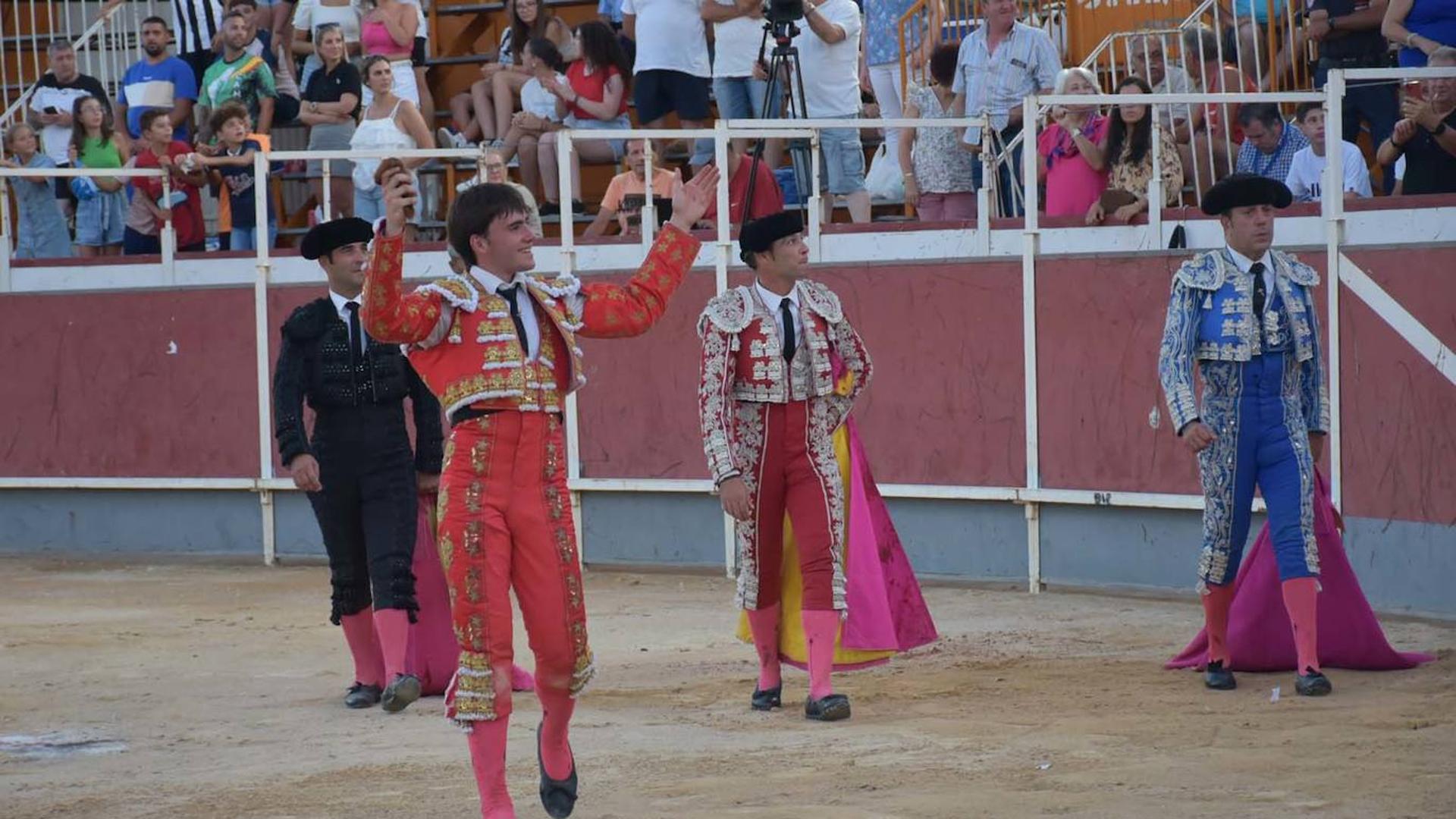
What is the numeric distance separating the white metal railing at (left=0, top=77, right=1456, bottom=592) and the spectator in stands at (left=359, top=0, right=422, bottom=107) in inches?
75.6

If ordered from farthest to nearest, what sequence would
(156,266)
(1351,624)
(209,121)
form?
1. (209,121)
2. (156,266)
3. (1351,624)

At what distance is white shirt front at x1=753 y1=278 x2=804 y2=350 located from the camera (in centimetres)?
758

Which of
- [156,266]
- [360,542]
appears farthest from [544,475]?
[156,266]

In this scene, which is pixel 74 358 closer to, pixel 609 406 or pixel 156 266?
pixel 156 266

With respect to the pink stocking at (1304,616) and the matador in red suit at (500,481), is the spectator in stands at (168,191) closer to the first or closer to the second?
the pink stocking at (1304,616)

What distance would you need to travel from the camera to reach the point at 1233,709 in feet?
24.1

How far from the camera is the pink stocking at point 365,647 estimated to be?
810 cm

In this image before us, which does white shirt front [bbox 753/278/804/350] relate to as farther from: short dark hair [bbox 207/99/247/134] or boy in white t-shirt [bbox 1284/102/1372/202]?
short dark hair [bbox 207/99/247/134]

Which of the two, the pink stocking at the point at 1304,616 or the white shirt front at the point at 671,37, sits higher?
the white shirt front at the point at 671,37

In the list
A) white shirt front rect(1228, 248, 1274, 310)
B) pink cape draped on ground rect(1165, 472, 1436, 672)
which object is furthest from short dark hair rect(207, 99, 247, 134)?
pink cape draped on ground rect(1165, 472, 1436, 672)

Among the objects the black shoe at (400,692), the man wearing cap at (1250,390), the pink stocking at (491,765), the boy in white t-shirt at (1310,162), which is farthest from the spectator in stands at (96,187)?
the pink stocking at (491,765)

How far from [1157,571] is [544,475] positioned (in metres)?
5.37

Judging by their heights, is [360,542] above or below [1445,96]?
below

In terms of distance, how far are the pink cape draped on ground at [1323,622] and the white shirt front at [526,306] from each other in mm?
3233
